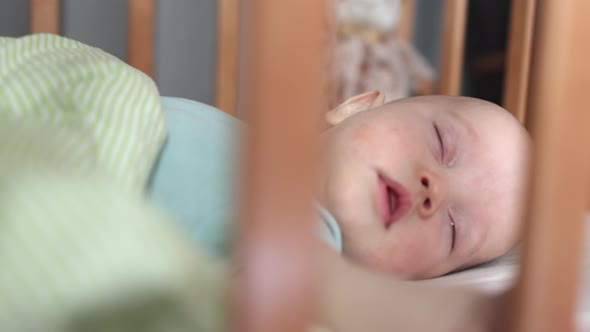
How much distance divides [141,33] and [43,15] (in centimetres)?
17

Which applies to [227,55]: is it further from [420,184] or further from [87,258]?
[87,258]

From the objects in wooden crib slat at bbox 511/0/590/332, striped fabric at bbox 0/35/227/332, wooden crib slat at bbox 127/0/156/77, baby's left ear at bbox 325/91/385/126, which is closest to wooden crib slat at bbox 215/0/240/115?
→ wooden crib slat at bbox 127/0/156/77

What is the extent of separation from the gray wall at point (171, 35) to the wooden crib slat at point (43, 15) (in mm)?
157

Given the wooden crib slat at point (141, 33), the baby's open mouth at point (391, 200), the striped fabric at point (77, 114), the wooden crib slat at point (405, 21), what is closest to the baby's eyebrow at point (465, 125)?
the baby's open mouth at point (391, 200)

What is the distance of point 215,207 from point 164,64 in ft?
3.15

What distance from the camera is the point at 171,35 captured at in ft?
4.81

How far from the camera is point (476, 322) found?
0.38 meters

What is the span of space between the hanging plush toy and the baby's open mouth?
0.79 metres

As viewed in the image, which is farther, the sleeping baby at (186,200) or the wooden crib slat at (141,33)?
the wooden crib slat at (141,33)

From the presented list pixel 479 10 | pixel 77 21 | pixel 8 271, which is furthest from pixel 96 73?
pixel 479 10

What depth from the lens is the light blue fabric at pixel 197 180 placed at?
1.82 ft

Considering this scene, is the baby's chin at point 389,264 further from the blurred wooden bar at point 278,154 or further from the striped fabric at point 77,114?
the blurred wooden bar at point 278,154

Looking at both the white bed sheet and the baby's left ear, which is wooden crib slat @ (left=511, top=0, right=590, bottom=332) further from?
the baby's left ear

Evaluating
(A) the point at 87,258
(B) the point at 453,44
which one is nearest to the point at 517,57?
(B) the point at 453,44
